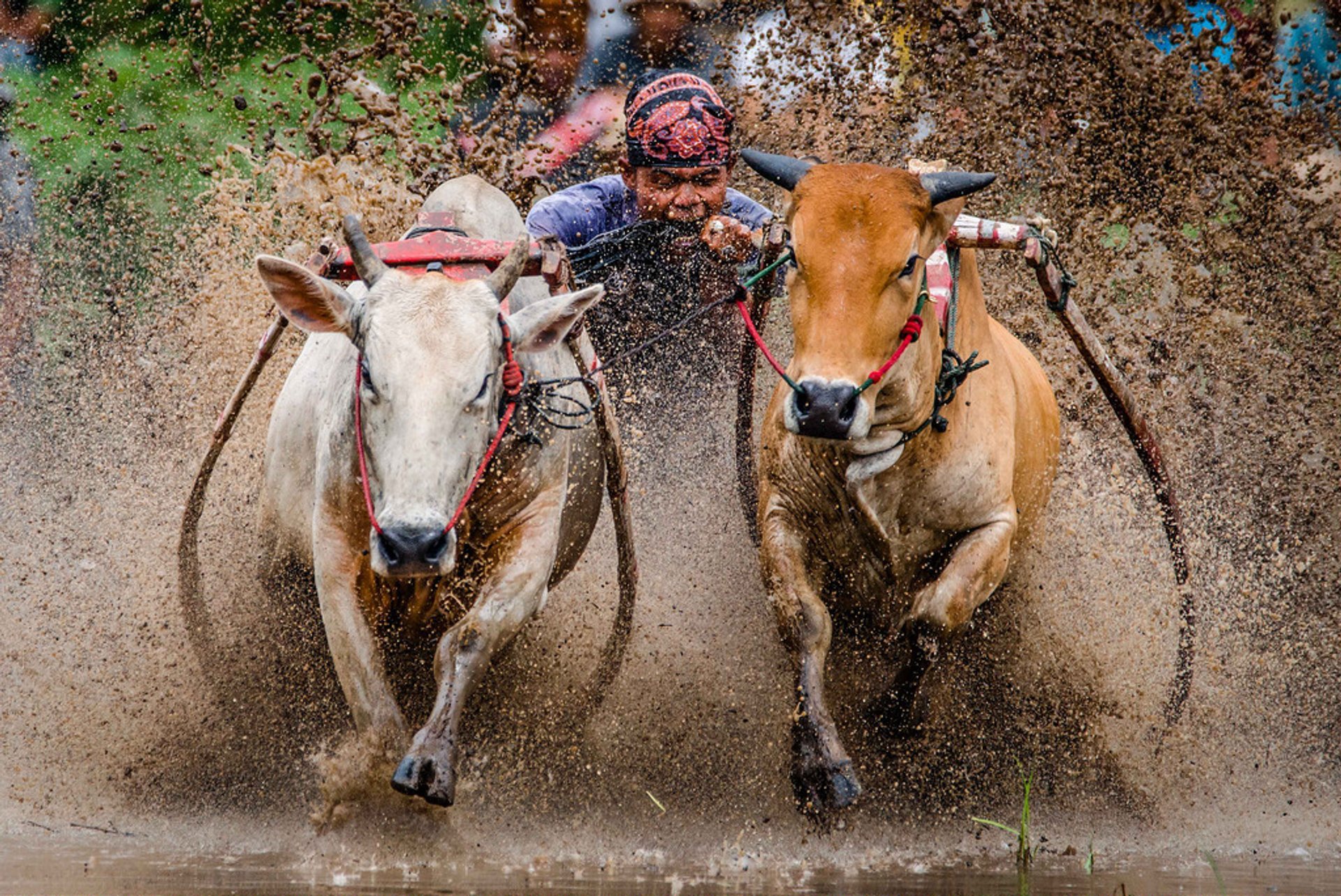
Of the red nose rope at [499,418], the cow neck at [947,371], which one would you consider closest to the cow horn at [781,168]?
the cow neck at [947,371]

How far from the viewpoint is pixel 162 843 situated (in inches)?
204

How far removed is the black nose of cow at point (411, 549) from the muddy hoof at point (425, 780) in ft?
1.51

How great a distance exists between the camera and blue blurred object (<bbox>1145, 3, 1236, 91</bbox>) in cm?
A: 685

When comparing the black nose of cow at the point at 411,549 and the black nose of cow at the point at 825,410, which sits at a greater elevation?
the black nose of cow at the point at 825,410

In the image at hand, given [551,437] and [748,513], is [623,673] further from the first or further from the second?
[551,437]

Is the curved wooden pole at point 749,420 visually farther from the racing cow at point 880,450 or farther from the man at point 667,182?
the man at point 667,182

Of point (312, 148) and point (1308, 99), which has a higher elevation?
point (1308, 99)

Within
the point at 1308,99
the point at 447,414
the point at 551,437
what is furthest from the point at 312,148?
the point at 1308,99

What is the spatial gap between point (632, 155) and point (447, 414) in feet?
7.71

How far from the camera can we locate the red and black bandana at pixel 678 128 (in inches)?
242

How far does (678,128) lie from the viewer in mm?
6133

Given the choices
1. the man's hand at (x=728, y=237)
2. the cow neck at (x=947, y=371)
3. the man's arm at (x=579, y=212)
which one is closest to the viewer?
the cow neck at (x=947, y=371)

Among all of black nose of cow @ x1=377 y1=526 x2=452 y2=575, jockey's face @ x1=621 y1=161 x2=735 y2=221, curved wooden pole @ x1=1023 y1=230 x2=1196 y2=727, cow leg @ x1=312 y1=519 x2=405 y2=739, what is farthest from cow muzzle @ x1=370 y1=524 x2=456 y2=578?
jockey's face @ x1=621 y1=161 x2=735 y2=221

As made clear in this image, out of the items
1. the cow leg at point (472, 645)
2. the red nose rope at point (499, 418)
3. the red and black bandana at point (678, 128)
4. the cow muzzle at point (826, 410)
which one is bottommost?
the cow leg at point (472, 645)
